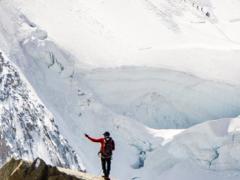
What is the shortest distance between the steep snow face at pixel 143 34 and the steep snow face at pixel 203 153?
4.27 metres

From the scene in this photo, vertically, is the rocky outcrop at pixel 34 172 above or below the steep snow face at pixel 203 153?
above

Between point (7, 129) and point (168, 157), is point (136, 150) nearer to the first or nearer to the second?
point (168, 157)

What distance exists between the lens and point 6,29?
160 feet

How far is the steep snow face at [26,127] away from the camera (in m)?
39.9

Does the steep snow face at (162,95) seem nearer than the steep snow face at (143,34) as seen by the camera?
Yes

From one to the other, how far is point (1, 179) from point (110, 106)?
31569 mm

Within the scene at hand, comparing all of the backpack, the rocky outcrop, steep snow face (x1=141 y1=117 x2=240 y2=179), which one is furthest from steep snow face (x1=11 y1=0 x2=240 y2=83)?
the rocky outcrop

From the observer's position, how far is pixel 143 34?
52.8 metres

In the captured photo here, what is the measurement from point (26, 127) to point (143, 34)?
1372cm

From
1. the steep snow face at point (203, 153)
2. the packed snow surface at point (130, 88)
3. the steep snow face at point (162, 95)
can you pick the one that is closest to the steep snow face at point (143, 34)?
the packed snow surface at point (130, 88)

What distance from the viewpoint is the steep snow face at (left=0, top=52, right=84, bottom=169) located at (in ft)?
131

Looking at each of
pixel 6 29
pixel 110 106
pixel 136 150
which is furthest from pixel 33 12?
pixel 136 150

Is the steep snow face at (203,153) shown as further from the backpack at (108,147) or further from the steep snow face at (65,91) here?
the backpack at (108,147)

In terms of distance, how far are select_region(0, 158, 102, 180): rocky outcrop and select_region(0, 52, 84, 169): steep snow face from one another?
2182 centimetres
